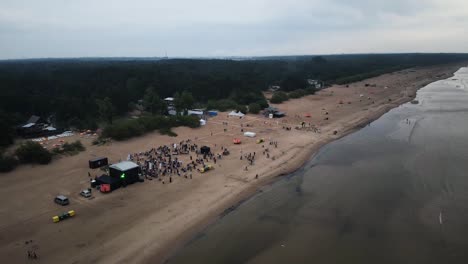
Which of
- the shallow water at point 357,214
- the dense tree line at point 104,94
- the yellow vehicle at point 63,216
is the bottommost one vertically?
the shallow water at point 357,214

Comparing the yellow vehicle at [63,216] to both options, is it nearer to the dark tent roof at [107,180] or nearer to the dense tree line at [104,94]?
the dark tent roof at [107,180]

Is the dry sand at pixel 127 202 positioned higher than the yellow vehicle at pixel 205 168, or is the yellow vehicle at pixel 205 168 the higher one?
the yellow vehicle at pixel 205 168

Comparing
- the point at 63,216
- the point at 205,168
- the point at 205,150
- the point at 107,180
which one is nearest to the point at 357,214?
the point at 205,168

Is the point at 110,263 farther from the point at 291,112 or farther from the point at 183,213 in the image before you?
the point at 291,112

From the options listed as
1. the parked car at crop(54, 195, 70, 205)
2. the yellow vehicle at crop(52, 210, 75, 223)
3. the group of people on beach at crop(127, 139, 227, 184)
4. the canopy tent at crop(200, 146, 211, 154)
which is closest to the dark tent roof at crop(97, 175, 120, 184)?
the group of people on beach at crop(127, 139, 227, 184)

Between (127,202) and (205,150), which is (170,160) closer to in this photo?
(205,150)

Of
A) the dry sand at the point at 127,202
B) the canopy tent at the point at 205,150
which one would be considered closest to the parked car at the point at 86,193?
the dry sand at the point at 127,202
